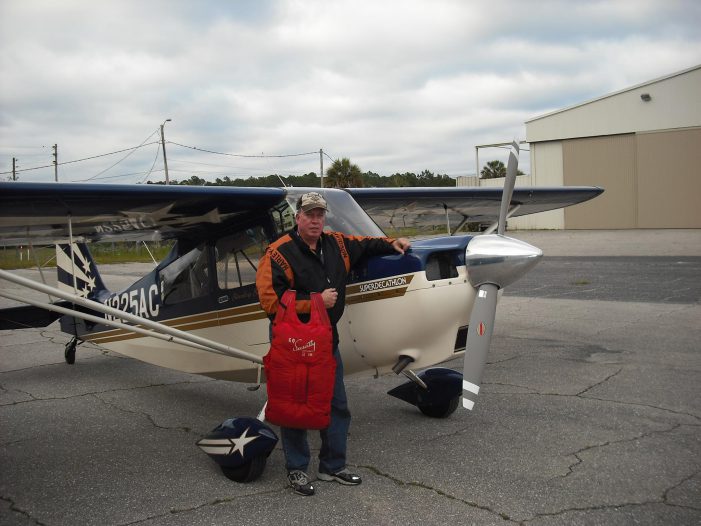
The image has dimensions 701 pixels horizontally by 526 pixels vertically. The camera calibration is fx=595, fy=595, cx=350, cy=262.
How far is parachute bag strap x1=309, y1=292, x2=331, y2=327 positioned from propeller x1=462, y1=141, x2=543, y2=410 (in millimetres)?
993

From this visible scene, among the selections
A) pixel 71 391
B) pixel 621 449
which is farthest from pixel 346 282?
pixel 71 391

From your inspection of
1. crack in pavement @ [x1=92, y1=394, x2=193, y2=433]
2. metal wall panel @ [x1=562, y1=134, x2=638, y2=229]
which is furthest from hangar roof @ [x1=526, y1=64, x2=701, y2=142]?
crack in pavement @ [x1=92, y1=394, x2=193, y2=433]

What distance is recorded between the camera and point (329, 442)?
395 cm

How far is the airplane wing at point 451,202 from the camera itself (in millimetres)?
6927

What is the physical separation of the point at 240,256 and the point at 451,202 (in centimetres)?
358

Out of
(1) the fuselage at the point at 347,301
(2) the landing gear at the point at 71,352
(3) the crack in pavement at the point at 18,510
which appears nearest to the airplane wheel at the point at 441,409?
(1) the fuselage at the point at 347,301

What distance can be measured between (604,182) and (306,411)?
121 ft

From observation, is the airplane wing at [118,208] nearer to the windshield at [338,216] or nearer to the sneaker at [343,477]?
the windshield at [338,216]

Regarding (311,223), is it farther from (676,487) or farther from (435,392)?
(676,487)

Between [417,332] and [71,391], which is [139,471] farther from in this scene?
[71,391]

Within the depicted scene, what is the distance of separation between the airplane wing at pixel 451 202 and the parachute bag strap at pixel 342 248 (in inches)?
76.6

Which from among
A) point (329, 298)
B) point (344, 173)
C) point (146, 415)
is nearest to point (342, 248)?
point (329, 298)

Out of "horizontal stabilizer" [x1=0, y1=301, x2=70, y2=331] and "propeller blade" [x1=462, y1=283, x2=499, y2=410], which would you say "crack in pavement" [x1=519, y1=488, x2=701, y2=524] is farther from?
"horizontal stabilizer" [x1=0, y1=301, x2=70, y2=331]

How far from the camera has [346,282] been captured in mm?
4160
